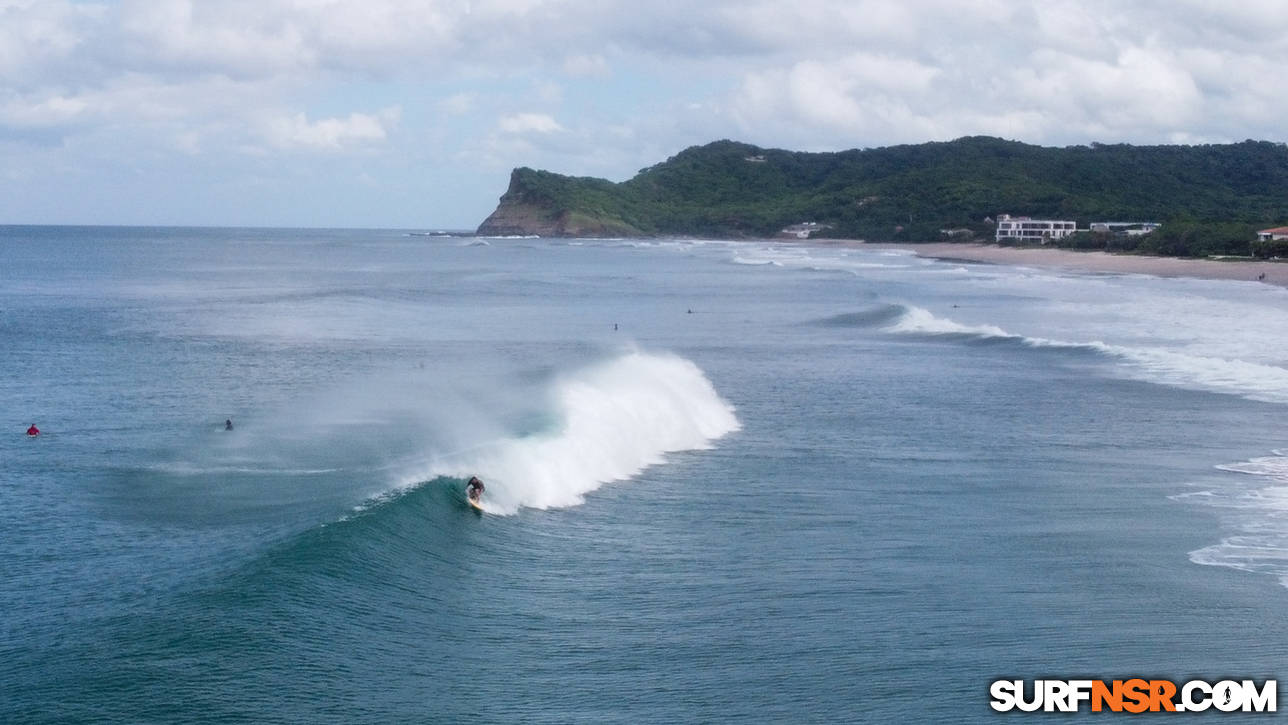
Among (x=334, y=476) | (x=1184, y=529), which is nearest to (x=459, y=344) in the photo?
(x=334, y=476)

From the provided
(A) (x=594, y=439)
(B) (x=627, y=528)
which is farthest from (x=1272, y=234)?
(B) (x=627, y=528)

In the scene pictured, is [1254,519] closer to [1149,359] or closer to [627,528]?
[627,528]

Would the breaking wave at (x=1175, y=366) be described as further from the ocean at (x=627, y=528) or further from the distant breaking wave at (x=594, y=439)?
the distant breaking wave at (x=594, y=439)

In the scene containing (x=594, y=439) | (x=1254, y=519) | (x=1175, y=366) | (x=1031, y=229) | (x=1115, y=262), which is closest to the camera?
(x=1254, y=519)

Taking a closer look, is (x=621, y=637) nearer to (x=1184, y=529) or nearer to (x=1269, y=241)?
(x=1184, y=529)

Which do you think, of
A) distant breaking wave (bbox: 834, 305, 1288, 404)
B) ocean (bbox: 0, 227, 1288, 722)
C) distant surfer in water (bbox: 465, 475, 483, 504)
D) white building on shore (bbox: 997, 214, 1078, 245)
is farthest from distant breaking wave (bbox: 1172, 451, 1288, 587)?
white building on shore (bbox: 997, 214, 1078, 245)
